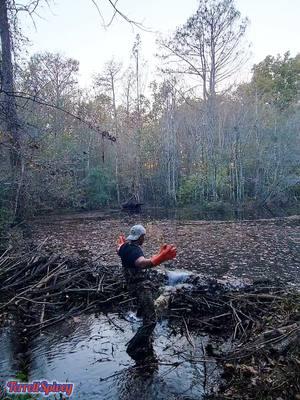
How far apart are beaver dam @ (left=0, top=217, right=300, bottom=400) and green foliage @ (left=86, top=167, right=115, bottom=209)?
21.0 meters

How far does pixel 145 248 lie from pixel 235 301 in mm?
7203

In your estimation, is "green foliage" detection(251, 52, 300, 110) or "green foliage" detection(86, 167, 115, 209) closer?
"green foliage" detection(86, 167, 115, 209)

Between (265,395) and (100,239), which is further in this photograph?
(100,239)

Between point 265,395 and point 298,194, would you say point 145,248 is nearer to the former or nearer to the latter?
point 265,395

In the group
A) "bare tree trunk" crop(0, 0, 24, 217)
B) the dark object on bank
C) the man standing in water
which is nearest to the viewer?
"bare tree trunk" crop(0, 0, 24, 217)

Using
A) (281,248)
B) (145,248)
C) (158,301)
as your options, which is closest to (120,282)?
(158,301)

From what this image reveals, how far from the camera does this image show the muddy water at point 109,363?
4.50 meters

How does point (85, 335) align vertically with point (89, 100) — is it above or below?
below

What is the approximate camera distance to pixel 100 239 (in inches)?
623

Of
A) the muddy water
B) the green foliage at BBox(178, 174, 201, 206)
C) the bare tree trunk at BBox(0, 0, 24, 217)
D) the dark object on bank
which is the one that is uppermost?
the bare tree trunk at BBox(0, 0, 24, 217)

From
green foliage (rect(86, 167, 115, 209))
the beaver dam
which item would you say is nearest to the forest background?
green foliage (rect(86, 167, 115, 209))

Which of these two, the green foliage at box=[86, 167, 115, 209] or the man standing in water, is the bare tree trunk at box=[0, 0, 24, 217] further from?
the green foliage at box=[86, 167, 115, 209]

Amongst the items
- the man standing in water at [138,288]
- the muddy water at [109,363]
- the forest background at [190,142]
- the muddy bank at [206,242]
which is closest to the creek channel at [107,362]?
the muddy water at [109,363]

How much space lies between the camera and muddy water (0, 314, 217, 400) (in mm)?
4504
